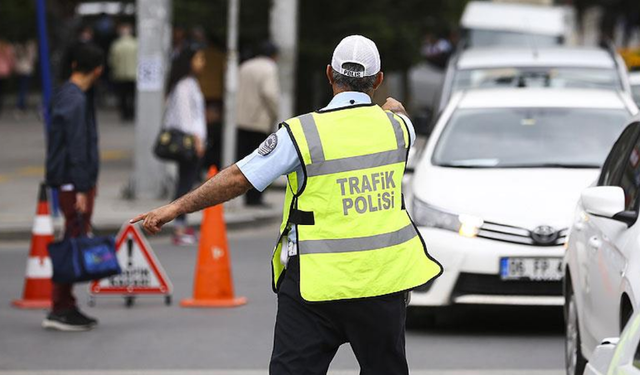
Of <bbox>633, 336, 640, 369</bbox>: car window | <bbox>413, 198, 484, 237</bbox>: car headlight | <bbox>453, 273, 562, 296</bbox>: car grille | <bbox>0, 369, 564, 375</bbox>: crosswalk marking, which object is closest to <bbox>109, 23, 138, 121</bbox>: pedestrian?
<bbox>413, 198, 484, 237</bbox>: car headlight

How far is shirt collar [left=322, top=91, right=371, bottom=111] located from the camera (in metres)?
5.74

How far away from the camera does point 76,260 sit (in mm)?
10156

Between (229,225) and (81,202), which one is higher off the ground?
(81,202)

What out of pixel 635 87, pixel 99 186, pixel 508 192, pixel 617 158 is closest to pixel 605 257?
pixel 617 158

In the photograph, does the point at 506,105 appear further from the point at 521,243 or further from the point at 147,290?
the point at 147,290

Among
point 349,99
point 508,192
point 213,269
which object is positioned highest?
point 349,99

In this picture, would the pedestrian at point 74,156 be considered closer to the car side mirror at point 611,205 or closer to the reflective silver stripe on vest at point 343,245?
the car side mirror at point 611,205

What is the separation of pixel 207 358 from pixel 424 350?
1.28 metres

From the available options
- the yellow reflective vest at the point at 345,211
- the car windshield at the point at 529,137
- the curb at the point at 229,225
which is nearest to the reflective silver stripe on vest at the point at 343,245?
the yellow reflective vest at the point at 345,211

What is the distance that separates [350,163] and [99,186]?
46.7ft

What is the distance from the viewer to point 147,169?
1739 cm

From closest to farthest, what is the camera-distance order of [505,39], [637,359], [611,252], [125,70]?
[637,359] < [611,252] < [505,39] < [125,70]

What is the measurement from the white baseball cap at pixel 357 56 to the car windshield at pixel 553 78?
8.84 m

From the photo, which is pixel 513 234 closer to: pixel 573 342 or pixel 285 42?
pixel 573 342
